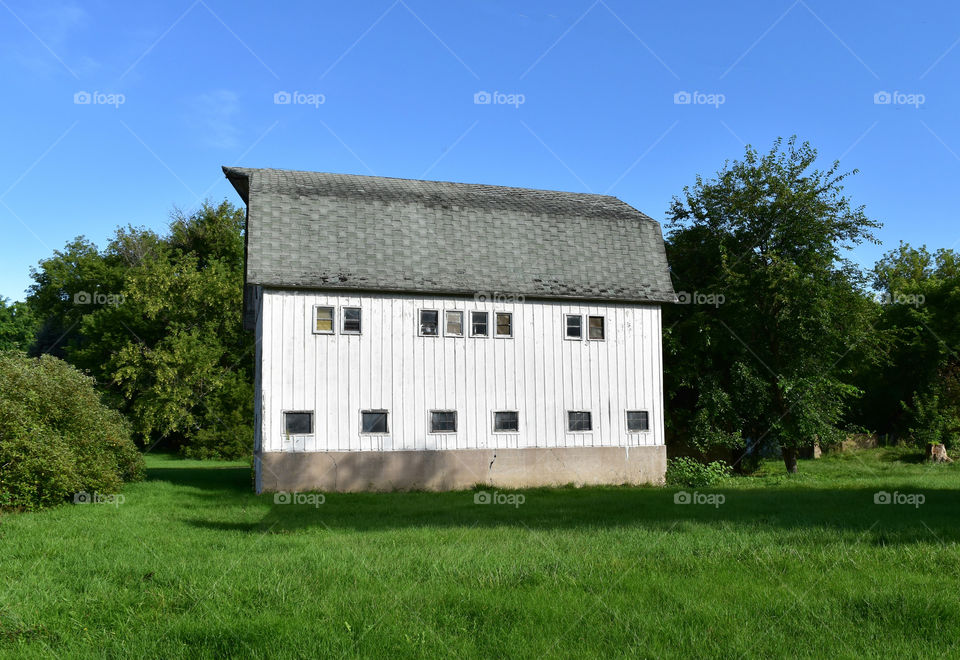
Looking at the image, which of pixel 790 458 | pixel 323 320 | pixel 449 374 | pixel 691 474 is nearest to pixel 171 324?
pixel 323 320

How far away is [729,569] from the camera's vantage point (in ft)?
29.2

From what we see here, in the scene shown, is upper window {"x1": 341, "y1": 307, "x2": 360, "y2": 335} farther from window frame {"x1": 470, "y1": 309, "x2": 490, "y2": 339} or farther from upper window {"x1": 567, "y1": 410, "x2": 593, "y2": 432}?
upper window {"x1": 567, "y1": 410, "x2": 593, "y2": 432}

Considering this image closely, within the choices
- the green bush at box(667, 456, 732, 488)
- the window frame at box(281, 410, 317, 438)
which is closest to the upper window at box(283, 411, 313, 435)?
the window frame at box(281, 410, 317, 438)

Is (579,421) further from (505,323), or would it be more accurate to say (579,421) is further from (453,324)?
(453,324)

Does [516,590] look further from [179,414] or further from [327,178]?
[179,414]

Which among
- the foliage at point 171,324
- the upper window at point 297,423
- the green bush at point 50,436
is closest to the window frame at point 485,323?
the upper window at point 297,423

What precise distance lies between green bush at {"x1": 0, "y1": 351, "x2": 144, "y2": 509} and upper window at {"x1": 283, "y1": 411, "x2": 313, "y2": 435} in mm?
4280

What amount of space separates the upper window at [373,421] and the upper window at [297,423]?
55.0 inches

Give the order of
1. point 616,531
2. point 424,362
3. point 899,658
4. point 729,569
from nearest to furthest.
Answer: point 899,658
point 729,569
point 616,531
point 424,362

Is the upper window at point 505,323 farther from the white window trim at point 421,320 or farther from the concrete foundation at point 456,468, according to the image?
the concrete foundation at point 456,468

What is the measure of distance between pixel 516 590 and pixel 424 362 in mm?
13584

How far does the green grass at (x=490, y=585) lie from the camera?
6570mm

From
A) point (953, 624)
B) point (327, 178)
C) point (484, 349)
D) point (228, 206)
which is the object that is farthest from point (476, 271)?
point (228, 206)

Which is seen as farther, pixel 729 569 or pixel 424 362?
pixel 424 362
